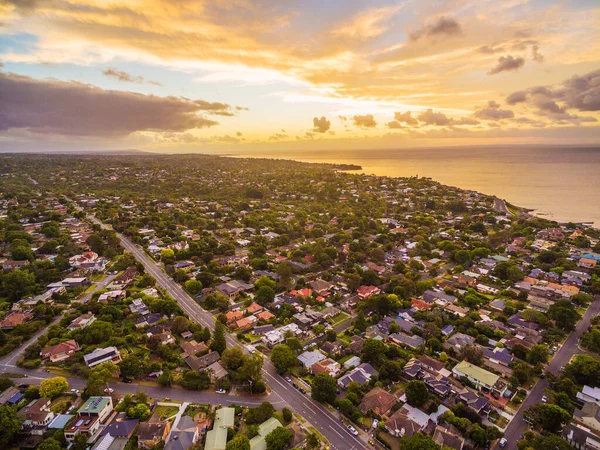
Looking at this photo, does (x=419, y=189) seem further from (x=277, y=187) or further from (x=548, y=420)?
(x=548, y=420)

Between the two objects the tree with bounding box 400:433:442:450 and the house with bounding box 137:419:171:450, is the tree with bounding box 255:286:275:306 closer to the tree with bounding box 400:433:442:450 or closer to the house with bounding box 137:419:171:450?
the house with bounding box 137:419:171:450

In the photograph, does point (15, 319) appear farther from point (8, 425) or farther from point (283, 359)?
point (283, 359)

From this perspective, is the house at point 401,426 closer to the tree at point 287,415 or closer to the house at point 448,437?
the house at point 448,437

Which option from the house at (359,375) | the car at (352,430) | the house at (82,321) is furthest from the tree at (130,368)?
the car at (352,430)

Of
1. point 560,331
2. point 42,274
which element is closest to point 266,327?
point 560,331

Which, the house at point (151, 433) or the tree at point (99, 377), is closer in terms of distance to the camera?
the house at point (151, 433)

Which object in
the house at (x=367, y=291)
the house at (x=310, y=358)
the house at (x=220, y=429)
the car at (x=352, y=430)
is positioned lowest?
the car at (x=352, y=430)
